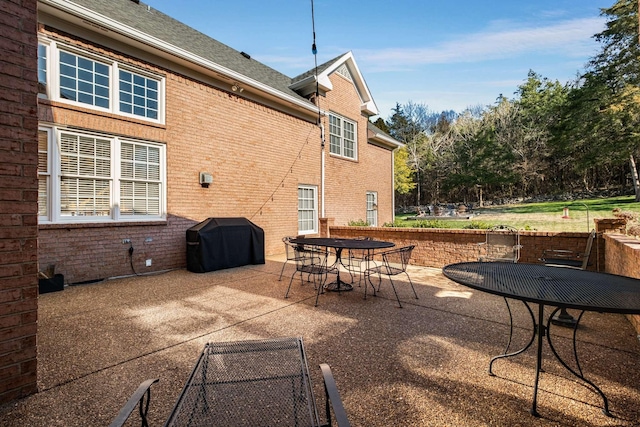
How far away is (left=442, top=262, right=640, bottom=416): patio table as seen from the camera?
185cm

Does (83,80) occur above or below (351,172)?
above

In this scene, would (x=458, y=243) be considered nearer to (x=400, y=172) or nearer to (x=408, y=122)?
(x=400, y=172)

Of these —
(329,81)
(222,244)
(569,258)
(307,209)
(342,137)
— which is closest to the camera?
(569,258)

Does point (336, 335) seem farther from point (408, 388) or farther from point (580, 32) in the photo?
point (580, 32)

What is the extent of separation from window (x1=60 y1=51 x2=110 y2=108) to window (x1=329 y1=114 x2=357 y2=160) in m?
7.74

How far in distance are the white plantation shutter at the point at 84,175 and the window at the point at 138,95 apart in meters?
0.96

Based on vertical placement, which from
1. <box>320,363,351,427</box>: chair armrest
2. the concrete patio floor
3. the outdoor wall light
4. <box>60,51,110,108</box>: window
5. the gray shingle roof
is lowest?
the concrete patio floor

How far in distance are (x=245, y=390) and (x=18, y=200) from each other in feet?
6.96

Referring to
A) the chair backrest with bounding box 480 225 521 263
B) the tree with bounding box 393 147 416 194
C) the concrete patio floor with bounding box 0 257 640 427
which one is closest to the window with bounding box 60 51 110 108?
the concrete patio floor with bounding box 0 257 640 427

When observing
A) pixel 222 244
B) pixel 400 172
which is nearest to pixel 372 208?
pixel 222 244

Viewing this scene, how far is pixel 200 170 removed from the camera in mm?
7668

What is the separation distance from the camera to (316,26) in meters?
6.70

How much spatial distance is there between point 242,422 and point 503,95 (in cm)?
3824

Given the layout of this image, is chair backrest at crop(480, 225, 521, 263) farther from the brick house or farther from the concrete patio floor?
the brick house
